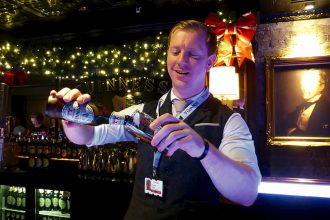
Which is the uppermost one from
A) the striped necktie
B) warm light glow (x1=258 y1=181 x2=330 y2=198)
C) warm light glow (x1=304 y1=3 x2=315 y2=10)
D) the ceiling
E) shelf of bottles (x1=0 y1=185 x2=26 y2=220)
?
the ceiling

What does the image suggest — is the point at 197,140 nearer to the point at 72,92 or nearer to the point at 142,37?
the point at 72,92

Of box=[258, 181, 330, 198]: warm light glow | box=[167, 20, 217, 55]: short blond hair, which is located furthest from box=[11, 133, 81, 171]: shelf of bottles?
box=[167, 20, 217, 55]: short blond hair

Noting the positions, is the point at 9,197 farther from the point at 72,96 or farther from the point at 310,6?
the point at 310,6

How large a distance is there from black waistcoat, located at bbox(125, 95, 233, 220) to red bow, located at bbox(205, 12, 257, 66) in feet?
8.23

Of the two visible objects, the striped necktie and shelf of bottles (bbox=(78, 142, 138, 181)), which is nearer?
the striped necktie

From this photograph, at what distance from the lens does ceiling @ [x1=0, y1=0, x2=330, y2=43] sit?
420 centimetres

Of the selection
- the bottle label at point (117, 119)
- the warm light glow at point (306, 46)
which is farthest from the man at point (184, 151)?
the warm light glow at point (306, 46)

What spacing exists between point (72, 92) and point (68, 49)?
4189 millimetres

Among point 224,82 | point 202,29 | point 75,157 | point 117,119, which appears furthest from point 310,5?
point 75,157

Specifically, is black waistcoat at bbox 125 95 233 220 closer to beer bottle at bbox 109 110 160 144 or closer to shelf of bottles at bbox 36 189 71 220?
beer bottle at bbox 109 110 160 144

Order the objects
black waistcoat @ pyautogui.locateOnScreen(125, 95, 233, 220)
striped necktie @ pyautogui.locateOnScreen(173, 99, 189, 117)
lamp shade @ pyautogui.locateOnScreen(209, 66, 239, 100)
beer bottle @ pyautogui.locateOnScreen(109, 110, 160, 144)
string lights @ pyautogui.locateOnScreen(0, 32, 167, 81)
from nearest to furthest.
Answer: beer bottle @ pyautogui.locateOnScreen(109, 110, 160, 144)
black waistcoat @ pyautogui.locateOnScreen(125, 95, 233, 220)
striped necktie @ pyautogui.locateOnScreen(173, 99, 189, 117)
lamp shade @ pyautogui.locateOnScreen(209, 66, 239, 100)
string lights @ pyautogui.locateOnScreen(0, 32, 167, 81)

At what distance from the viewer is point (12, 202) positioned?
4.24 meters

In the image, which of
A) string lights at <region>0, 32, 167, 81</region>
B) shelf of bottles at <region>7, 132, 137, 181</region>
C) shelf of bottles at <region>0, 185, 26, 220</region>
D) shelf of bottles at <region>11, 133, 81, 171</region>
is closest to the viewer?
shelf of bottles at <region>7, 132, 137, 181</region>

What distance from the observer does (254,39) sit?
4.07m
